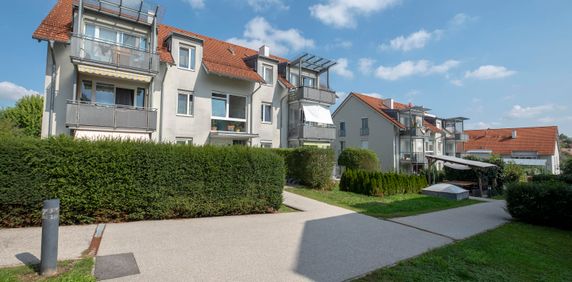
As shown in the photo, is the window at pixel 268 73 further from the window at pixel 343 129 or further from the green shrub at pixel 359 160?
the window at pixel 343 129

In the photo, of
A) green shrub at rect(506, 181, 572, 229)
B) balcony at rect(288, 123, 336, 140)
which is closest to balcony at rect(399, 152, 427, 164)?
balcony at rect(288, 123, 336, 140)

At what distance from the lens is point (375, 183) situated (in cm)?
1686

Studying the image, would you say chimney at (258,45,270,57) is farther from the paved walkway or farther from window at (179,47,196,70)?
the paved walkway

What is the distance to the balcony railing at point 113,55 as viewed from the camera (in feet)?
48.7

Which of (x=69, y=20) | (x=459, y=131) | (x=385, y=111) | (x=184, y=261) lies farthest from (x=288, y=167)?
(x=459, y=131)

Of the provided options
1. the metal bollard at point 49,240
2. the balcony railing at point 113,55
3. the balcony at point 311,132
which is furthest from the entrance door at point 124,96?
the metal bollard at point 49,240

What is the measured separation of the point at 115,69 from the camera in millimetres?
15891

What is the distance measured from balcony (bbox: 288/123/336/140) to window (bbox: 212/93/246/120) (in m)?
4.53

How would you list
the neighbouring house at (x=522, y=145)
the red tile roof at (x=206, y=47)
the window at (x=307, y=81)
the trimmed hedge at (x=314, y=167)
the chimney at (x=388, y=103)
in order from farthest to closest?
the neighbouring house at (x=522, y=145) → the chimney at (x=388, y=103) → the window at (x=307, y=81) → the trimmed hedge at (x=314, y=167) → the red tile roof at (x=206, y=47)

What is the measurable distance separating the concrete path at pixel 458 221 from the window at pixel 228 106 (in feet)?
47.2

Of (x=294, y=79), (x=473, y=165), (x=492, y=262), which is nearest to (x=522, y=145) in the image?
(x=473, y=165)

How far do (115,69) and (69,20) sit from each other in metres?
4.24

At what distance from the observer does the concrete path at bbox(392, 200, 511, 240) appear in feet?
30.8

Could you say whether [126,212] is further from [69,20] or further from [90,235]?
[69,20]
